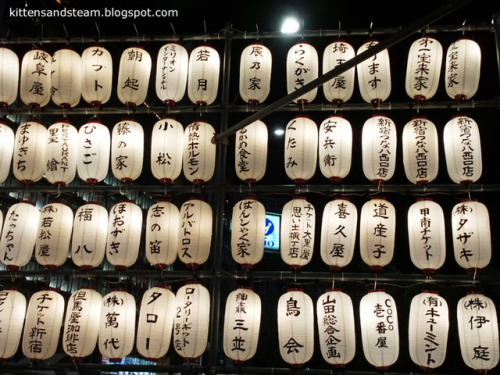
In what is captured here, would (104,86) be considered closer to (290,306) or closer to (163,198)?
(163,198)

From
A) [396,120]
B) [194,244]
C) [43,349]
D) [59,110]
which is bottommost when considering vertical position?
[43,349]

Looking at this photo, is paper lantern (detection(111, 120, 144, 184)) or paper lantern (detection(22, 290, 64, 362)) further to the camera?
paper lantern (detection(111, 120, 144, 184))

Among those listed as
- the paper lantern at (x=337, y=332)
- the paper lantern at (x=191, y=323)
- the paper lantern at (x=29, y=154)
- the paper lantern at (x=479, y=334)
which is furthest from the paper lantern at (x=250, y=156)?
the paper lantern at (x=479, y=334)

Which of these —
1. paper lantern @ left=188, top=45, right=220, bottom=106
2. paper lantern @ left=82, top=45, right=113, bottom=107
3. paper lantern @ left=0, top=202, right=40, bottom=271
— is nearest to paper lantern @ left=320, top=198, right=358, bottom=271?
paper lantern @ left=188, top=45, right=220, bottom=106

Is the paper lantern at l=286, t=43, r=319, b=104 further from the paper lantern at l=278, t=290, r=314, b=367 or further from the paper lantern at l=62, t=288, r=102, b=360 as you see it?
the paper lantern at l=62, t=288, r=102, b=360

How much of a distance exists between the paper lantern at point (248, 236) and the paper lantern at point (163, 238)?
77 cm

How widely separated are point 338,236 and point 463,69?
9.23 ft

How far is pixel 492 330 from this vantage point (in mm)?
6266

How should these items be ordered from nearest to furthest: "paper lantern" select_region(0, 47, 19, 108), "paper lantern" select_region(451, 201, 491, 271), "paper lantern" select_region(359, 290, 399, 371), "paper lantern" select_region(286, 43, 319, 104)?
"paper lantern" select_region(359, 290, 399, 371), "paper lantern" select_region(451, 201, 491, 271), "paper lantern" select_region(286, 43, 319, 104), "paper lantern" select_region(0, 47, 19, 108)

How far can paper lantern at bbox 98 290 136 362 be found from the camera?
22.5ft

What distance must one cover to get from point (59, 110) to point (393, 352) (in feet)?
19.0

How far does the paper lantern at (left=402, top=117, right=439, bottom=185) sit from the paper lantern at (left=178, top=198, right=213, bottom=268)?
269cm

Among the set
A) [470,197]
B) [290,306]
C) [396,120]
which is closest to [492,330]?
[470,197]

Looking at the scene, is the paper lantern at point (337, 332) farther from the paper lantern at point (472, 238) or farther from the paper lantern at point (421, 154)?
the paper lantern at point (421, 154)
